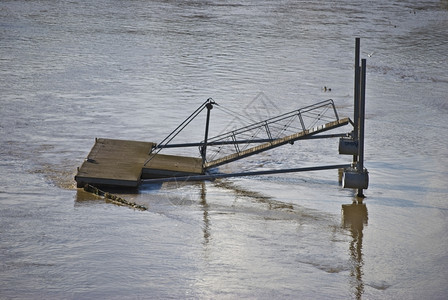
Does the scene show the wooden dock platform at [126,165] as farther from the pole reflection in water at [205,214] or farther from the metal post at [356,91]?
the metal post at [356,91]

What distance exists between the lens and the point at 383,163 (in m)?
20.4

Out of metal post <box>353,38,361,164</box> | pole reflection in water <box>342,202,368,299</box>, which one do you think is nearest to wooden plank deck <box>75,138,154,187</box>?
pole reflection in water <box>342,202,368,299</box>

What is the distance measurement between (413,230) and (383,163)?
4301mm

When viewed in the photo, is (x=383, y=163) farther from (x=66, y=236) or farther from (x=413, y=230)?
(x=66, y=236)

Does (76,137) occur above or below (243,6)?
below

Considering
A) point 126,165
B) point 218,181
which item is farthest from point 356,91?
point 126,165

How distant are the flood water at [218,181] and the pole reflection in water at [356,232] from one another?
5 cm

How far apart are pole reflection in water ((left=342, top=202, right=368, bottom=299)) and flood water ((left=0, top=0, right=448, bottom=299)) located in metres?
0.05

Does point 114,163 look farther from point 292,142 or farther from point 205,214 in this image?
point 292,142

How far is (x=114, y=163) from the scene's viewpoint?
60.6ft

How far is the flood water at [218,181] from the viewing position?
13.9m

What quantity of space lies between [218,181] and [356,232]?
13.1 feet

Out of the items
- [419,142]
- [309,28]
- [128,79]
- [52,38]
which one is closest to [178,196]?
[419,142]

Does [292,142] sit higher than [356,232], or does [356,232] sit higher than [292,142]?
[292,142]
